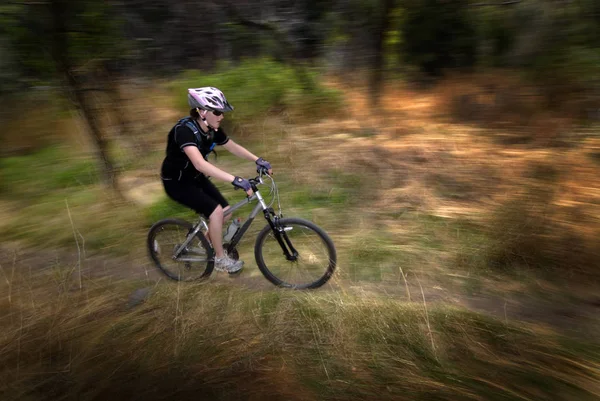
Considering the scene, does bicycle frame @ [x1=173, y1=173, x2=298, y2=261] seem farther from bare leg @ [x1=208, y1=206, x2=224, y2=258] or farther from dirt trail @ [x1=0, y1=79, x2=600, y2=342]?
dirt trail @ [x1=0, y1=79, x2=600, y2=342]

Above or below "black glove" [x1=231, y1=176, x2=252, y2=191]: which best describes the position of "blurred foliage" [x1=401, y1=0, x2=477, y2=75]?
above

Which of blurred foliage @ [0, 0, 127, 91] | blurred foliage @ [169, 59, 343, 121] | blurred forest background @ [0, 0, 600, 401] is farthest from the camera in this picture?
blurred foliage @ [169, 59, 343, 121]

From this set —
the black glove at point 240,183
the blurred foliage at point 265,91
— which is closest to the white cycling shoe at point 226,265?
the black glove at point 240,183

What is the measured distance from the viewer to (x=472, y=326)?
331 centimetres

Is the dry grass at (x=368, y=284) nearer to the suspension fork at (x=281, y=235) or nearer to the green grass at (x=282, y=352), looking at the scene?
the green grass at (x=282, y=352)

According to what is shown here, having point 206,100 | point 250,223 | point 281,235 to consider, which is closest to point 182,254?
point 250,223

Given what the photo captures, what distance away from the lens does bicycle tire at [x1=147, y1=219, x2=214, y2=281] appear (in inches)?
181

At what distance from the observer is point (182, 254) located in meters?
4.72

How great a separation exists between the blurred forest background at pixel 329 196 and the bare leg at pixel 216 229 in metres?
0.42

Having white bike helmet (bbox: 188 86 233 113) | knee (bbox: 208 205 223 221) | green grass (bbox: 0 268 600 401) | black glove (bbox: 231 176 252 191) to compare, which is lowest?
green grass (bbox: 0 268 600 401)

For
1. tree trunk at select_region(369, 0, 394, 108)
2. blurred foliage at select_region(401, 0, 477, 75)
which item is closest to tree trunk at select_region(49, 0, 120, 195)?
tree trunk at select_region(369, 0, 394, 108)

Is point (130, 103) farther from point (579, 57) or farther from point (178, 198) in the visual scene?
point (579, 57)

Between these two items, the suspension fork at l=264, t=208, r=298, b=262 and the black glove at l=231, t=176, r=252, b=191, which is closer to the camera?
the black glove at l=231, t=176, r=252, b=191

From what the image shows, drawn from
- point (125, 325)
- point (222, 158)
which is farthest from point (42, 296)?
point (222, 158)
